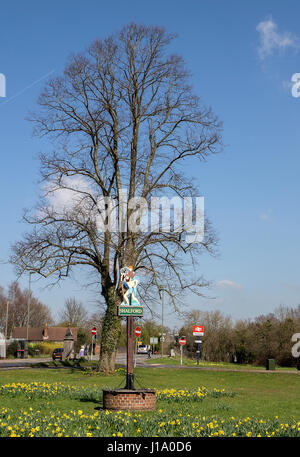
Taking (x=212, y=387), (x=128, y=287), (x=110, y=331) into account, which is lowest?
(x=212, y=387)

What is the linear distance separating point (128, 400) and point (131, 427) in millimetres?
3037

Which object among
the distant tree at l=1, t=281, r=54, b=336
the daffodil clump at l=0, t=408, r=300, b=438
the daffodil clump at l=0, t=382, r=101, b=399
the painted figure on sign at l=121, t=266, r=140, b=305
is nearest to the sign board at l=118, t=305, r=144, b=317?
the painted figure on sign at l=121, t=266, r=140, b=305

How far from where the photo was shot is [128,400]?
13.1 m

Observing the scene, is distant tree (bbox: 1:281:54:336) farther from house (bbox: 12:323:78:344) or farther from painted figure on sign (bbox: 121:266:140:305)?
painted figure on sign (bbox: 121:266:140:305)

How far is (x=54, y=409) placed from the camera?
13406mm

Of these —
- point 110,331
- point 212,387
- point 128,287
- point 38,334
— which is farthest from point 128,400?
point 38,334

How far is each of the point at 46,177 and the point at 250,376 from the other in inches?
629

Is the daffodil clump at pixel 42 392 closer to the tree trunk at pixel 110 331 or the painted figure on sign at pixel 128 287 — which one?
the painted figure on sign at pixel 128 287

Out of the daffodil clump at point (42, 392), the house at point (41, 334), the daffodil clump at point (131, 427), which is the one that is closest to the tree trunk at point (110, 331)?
the daffodil clump at point (42, 392)

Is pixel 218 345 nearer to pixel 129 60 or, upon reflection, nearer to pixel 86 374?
pixel 86 374

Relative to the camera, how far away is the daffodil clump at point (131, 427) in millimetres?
9133

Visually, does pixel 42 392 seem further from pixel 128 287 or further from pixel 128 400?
pixel 128 287
